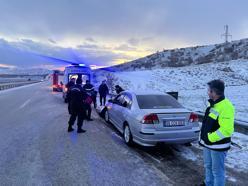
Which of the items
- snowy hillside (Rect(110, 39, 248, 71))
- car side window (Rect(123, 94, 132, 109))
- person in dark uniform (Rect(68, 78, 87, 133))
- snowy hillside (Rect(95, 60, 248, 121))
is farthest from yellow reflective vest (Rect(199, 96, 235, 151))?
snowy hillside (Rect(110, 39, 248, 71))

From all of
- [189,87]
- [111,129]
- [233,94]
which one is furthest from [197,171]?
[189,87]

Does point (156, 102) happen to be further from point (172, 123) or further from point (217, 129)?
point (217, 129)

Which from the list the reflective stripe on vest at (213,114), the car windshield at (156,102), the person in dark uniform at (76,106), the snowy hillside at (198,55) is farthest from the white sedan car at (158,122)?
the snowy hillside at (198,55)

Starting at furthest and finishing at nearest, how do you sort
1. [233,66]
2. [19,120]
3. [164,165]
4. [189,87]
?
[233,66]
[189,87]
[19,120]
[164,165]

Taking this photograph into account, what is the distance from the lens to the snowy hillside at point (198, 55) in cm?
4222

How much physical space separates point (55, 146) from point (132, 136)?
2067 mm

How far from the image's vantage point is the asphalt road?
505 cm

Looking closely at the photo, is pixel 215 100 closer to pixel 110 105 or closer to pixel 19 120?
pixel 110 105

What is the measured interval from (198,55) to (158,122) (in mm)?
47901

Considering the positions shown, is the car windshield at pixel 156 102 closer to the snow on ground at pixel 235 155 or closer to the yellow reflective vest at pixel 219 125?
the snow on ground at pixel 235 155

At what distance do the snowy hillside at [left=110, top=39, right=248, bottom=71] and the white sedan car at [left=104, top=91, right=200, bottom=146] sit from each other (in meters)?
34.2

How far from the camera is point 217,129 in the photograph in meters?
3.92

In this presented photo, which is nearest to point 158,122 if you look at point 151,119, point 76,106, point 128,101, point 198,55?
point 151,119

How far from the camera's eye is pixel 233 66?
32875mm
